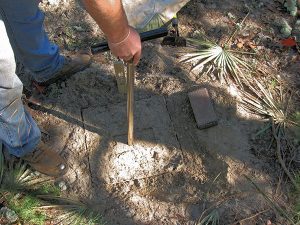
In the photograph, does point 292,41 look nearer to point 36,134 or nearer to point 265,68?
point 265,68

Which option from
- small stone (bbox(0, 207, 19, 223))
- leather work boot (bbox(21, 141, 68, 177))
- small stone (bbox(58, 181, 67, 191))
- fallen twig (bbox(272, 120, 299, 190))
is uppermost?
leather work boot (bbox(21, 141, 68, 177))

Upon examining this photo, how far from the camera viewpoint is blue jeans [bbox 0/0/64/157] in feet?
7.41

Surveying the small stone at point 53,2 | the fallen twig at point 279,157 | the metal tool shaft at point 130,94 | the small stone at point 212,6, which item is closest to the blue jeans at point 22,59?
the metal tool shaft at point 130,94

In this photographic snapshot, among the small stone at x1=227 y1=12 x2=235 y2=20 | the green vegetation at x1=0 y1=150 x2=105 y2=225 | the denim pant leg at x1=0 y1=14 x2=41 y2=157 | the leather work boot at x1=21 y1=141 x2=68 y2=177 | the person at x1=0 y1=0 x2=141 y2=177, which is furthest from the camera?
Result: the small stone at x1=227 y1=12 x2=235 y2=20

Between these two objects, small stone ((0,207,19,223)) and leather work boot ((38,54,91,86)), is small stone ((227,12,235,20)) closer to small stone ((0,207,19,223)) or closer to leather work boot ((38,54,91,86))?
leather work boot ((38,54,91,86))

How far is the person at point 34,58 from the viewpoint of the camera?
1998 millimetres

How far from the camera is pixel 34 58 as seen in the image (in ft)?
9.59

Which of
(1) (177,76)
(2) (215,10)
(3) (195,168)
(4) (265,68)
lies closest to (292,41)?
(4) (265,68)

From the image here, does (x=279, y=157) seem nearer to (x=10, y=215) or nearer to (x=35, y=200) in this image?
(x=35, y=200)

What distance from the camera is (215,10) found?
12.2 feet

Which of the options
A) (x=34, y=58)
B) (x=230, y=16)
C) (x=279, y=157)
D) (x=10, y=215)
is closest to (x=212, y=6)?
(x=230, y=16)

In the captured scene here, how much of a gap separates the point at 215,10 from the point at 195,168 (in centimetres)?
154

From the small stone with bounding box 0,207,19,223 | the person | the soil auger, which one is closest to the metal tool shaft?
the soil auger

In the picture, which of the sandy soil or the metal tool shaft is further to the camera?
the sandy soil
